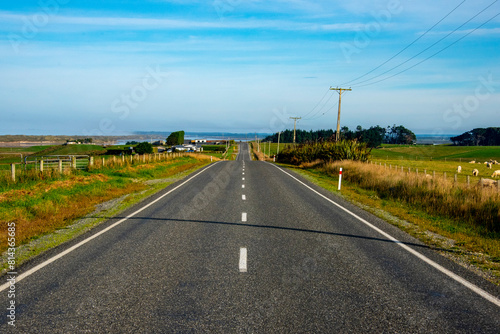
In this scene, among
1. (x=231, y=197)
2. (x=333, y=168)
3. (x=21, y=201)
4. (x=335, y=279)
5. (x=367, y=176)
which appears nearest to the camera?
(x=335, y=279)

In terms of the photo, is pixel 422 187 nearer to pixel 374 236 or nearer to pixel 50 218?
pixel 374 236

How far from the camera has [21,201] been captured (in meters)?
12.8

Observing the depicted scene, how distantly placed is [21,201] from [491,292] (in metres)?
13.6

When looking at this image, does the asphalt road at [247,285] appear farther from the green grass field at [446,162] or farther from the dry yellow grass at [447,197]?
the green grass field at [446,162]

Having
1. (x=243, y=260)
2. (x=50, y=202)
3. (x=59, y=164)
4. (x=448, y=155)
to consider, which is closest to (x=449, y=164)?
(x=448, y=155)

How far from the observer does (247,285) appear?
18.3 ft

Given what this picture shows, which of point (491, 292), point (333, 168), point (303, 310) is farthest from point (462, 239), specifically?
point (333, 168)

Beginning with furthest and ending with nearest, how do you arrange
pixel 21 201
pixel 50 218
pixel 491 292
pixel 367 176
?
pixel 367 176, pixel 21 201, pixel 50 218, pixel 491 292

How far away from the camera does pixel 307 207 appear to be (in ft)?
44.6

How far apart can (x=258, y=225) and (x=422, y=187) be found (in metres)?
9.59

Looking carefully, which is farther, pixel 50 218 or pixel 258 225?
pixel 50 218

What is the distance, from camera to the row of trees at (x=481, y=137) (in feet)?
600

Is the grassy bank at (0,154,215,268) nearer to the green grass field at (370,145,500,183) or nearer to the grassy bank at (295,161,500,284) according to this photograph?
the grassy bank at (295,161,500,284)

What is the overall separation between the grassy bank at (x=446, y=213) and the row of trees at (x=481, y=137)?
197m
